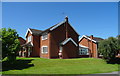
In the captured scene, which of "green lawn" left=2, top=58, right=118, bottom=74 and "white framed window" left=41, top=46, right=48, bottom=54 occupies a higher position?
"white framed window" left=41, top=46, right=48, bottom=54

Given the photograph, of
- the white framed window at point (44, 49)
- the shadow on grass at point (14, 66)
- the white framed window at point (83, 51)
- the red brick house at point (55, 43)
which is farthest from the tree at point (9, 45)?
the white framed window at point (83, 51)

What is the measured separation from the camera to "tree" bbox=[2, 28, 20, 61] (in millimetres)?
18109

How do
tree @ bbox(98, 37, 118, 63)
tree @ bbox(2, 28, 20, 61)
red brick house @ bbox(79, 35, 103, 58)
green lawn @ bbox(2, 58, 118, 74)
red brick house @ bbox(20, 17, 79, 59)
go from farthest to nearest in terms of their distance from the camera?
red brick house @ bbox(79, 35, 103, 58)
red brick house @ bbox(20, 17, 79, 59)
tree @ bbox(98, 37, 118, 63)
tree @ bbox(2, 28, 20, 61)
green lawn @ bbox(2, 58, 118, 74)

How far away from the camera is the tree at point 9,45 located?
18.1 meters

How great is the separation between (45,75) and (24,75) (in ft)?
6.95

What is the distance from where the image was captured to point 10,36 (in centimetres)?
1938

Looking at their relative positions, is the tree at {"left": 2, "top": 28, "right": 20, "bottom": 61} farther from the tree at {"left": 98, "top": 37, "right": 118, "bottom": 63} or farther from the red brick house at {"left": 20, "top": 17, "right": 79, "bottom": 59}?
the tree at {"left": 98, "top": 37, "right": 118, "bottom": 63}

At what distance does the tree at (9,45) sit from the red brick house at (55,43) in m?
9.05

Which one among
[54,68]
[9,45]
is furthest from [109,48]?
[9,45]

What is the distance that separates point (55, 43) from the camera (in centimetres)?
2783

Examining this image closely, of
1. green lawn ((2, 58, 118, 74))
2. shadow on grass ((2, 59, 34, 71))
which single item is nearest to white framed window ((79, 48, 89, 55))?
green lawn ((2, 58, 118, 74))

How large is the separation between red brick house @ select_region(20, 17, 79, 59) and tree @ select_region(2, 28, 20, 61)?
Answer: 9050mm

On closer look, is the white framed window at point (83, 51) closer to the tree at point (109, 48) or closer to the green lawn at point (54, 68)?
the tree at point (109, 48)

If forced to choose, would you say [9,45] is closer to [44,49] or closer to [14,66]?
[14,66]
